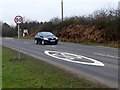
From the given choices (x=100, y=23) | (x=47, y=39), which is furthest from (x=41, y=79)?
(x=100, y=23)

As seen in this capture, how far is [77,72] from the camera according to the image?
13.2 metres

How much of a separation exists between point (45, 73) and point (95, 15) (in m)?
32.0

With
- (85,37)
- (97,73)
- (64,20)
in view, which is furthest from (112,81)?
(64,20)

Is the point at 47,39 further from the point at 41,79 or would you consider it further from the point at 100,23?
the point at 41,79

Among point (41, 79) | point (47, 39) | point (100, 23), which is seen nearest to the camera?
point (41, 79)

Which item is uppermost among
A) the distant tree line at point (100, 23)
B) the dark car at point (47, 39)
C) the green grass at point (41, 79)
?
the distant tree line at point (100, 23)

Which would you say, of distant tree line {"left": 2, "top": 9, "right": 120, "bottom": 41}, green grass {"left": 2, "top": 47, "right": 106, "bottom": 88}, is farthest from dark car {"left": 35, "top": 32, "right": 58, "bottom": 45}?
green grass {"left": 2, "top": 47, "right": 106, "bottom": 88}

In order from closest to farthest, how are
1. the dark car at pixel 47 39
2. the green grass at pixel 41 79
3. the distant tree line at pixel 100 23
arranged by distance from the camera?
the green grass at pixel 41 79 → the distant tree line at pixel 100 23 → the dark car at pixel 47 39

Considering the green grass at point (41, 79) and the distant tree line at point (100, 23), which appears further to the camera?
the distant tree line at point (100, 23)

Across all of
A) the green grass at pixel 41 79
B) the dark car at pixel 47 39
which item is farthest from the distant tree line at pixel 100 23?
the green grass at pixel 41 79

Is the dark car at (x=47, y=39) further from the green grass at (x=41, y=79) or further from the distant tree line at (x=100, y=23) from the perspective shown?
the green grass at (x=41, y=79)

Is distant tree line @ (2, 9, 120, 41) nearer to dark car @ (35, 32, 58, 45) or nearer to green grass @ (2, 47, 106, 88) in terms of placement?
dark car @ (35, 32, 58, 45)

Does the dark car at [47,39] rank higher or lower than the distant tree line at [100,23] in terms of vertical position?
lower

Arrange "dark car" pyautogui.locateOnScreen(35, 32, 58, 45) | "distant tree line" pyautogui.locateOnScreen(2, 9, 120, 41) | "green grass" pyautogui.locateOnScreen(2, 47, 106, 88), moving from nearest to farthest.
Answer: 1. "green grass" pyautogui.locateOnScreen(2, 47, 106, 88)
2. "distant tree line" pyautogui.locateOnScreen(2, 9, 120, 41)
3. "dark car" pyautogui.locateOnScreen(35, 32, 58, 45)
